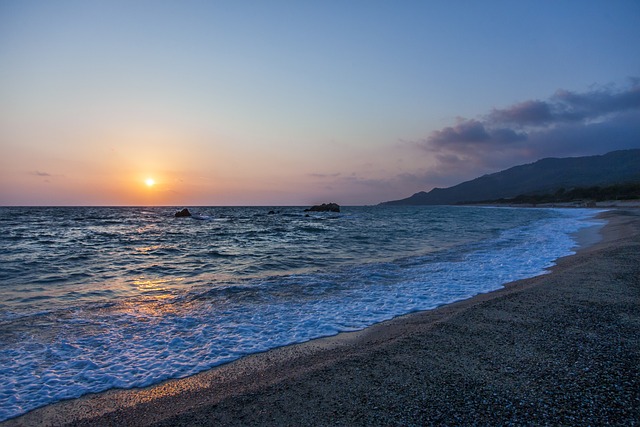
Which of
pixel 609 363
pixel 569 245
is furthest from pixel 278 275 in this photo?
pixel 569 245

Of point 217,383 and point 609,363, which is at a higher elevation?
point 609,363

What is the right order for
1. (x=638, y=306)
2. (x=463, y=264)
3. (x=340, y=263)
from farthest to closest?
1. (x=340, y=263)
2. (x=463, y=264)
3. (x=638, y=306)

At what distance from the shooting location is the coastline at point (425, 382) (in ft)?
11.8

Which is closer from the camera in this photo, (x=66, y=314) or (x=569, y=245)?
(x=66, y=314)

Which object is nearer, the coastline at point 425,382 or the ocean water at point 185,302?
the coastline at point 425,382

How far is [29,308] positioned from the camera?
337 inches

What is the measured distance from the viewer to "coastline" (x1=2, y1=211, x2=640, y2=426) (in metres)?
3.59

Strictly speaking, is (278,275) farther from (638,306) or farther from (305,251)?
(638,306)

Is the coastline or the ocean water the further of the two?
the ocean water

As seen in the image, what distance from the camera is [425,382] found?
4219mm

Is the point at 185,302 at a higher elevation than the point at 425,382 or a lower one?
lower

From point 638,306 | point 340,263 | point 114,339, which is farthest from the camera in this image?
point 340,263

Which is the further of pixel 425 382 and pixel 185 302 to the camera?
pixel 185 302

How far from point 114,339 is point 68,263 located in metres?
11.3
